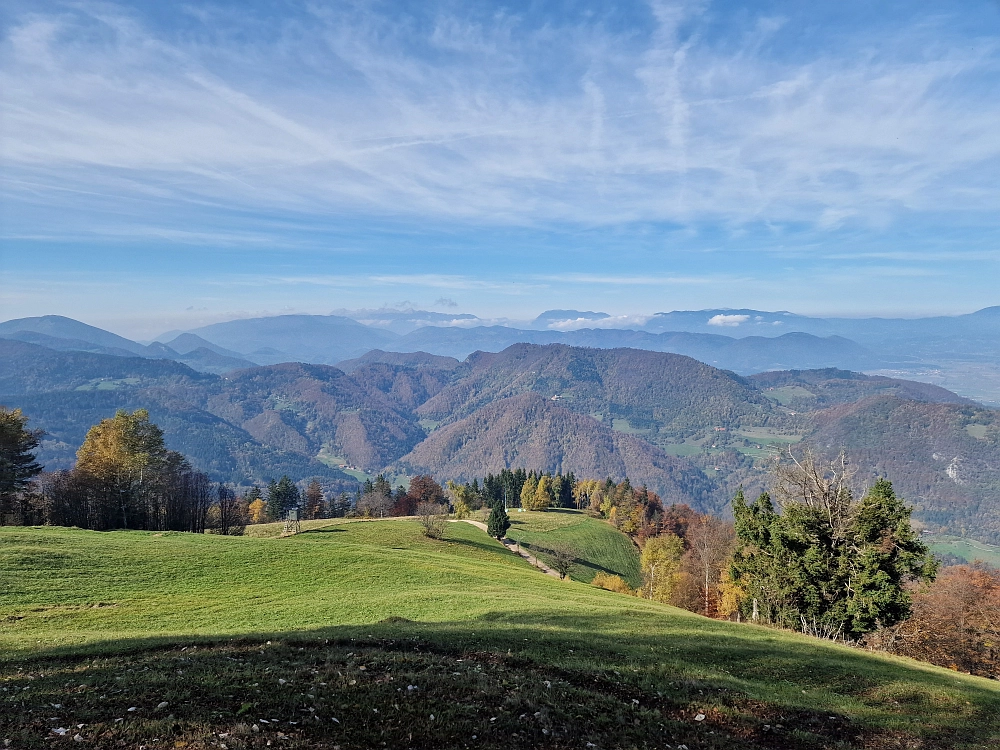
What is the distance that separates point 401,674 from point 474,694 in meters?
2.25

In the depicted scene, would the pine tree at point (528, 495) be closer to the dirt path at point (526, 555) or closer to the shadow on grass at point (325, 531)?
the dirt path at point (526, 555)

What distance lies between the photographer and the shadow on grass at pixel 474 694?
373 inches

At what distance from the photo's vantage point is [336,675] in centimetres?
1245

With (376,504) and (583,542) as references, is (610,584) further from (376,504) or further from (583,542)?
(376,504)

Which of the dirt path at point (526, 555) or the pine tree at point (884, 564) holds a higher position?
the pine tree at point (884, 564)

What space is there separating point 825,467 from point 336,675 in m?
37.3

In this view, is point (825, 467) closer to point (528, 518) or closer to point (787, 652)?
point (787, 652)

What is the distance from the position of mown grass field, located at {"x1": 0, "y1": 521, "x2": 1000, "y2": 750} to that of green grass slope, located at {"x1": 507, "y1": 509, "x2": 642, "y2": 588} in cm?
5822

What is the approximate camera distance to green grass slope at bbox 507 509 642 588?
86.6 meters

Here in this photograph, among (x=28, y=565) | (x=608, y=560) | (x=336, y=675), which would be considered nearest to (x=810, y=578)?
(x=336, y=675)

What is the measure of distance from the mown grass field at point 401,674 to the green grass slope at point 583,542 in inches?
2292

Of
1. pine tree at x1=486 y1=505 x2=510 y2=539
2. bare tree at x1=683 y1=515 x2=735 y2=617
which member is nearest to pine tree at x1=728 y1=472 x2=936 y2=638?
bare tree at x1=683 y1=515 x2=735 y2=617

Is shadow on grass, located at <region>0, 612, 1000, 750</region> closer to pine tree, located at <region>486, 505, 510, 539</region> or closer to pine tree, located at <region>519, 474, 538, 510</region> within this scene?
pine tree, located at <region>486, 505, 510, 539</region>

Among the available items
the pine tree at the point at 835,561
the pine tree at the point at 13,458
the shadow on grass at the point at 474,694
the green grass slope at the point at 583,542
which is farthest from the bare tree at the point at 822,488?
the pine tree at the point at 13,458
